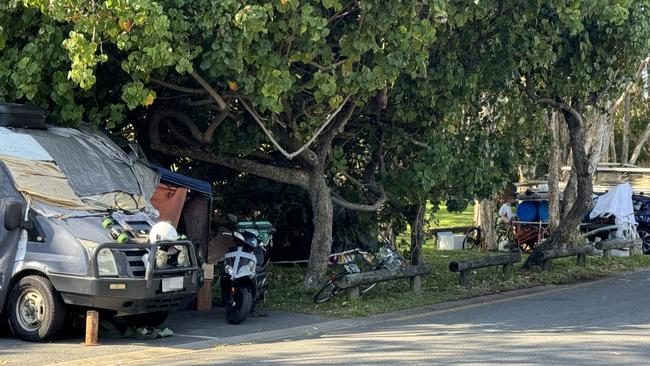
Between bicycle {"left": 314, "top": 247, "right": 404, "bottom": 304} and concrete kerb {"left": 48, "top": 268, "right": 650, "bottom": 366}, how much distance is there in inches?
37.9

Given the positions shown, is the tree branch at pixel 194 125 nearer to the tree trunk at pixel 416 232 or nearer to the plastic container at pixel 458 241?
the tree trunk at pixel 416 232

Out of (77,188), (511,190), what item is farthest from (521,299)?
(511,190)

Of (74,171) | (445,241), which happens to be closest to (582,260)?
(445,241)

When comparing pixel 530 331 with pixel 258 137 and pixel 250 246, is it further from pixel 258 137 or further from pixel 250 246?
pixel 258 137

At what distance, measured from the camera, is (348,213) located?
66.1 ft

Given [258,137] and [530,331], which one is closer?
[530,331]

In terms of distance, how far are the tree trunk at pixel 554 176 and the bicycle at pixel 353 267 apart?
9284mm

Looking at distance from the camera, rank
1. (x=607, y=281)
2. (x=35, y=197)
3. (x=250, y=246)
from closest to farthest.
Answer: (x=35, y=197)
(x=250, y=246)
(x=607, y=281)

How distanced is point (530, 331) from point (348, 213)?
8.24 meters

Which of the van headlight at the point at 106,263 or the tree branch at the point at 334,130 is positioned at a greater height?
the tree branch at the point at 334,130

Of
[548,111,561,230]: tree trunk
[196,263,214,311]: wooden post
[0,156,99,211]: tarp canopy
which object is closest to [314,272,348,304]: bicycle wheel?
[196,263,214,311]: wooden post

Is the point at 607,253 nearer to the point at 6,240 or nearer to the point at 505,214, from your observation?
the point at 505,214

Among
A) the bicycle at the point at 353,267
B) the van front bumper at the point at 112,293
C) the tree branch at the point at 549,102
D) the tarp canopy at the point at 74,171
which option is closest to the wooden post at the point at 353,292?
the bicycle at the point at 353,267

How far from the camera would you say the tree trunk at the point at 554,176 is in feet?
80.1
